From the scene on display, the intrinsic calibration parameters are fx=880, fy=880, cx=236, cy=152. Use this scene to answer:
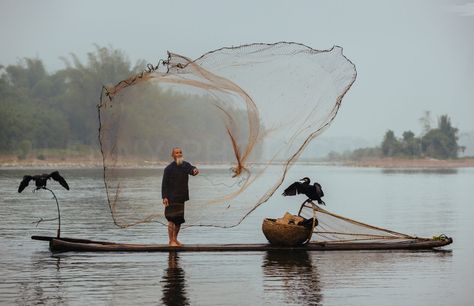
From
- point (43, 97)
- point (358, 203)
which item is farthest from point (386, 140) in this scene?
point (358, 203)

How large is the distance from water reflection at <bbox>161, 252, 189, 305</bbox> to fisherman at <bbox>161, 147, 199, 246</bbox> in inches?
27.9

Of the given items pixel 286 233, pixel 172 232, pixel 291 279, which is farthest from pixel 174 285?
pixel 286 233

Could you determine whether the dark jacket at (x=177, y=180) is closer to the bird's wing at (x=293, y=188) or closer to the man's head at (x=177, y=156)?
the man's head at (x=177, y=156)

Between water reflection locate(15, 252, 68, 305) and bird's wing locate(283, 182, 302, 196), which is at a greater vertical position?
bird's wing locate(283, 182, 302, 196)

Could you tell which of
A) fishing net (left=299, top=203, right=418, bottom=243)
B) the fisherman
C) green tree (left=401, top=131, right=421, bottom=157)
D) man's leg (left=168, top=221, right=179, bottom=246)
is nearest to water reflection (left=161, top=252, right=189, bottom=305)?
man's leg (left=168, top=221, right=179, bottom=246)

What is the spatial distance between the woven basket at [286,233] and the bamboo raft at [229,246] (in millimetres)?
82

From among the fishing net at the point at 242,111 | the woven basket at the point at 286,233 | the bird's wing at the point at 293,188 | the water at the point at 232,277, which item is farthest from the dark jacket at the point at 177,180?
the bird's wing at the point at 293,188

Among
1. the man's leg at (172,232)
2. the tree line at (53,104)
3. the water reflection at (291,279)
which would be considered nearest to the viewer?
the water reflection at (291,279)

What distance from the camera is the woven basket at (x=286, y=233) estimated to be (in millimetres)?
10430

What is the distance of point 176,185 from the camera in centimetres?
1034

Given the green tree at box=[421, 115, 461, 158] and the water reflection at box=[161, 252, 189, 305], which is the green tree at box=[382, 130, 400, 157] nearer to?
the green tree at box=[421, 115, 461, 158]

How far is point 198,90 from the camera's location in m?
11.0

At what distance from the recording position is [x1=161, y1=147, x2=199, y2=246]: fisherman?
407 inches

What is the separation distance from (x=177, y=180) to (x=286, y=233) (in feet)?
4.71
